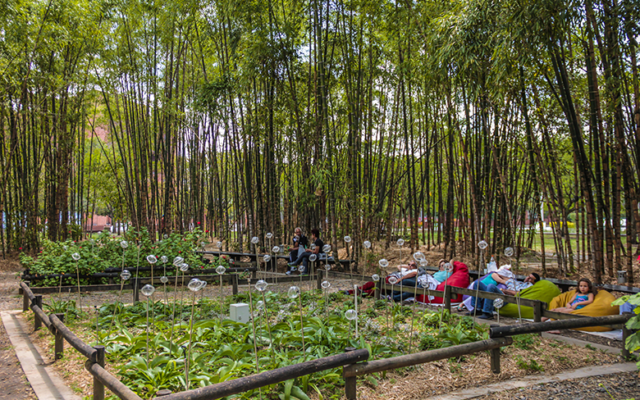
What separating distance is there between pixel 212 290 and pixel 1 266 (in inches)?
159

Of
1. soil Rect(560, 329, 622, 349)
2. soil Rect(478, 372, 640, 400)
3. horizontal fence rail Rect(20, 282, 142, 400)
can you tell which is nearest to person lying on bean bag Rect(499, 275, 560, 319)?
soil Rect(560, 329, 622, 349)

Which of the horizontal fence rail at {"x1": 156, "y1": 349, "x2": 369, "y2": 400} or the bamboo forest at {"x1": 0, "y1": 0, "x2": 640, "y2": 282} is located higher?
the bamboo forest at {"x1": 0, "y1": 0, "x2": 640, "y2": 282}

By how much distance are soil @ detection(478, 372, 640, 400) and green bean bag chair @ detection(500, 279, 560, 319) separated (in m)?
1.30

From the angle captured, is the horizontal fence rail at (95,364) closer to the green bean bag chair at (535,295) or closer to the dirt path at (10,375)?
the dirt path at (10,375)

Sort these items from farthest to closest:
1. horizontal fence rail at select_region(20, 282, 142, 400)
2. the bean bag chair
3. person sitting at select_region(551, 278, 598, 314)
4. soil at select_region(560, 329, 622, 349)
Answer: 1. the bean bag chair
2. person sitting at select_region(551, 278, 598, 314)
3. soil at select_region(560, 329, 622, 349)
4. horizontal fence rail at select_region(20, 282, 142, 400)

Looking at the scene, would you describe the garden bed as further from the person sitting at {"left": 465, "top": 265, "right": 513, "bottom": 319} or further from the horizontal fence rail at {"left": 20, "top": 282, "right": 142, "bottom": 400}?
the person sitting at {"left": 465, "top": 265, "right": 513, "bottom": 319}

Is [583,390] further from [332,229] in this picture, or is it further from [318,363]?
[332,229]

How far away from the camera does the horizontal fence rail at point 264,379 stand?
146 cm

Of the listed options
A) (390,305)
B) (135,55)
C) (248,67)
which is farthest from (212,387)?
(135,55)

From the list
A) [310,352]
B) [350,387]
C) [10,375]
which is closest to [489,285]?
[310,352]

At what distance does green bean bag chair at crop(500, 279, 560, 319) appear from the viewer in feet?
12.0

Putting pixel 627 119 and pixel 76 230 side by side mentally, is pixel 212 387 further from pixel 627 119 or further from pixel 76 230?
pixel 76 230

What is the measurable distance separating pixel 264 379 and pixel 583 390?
1.73 metres

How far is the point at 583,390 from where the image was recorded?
216 cm
